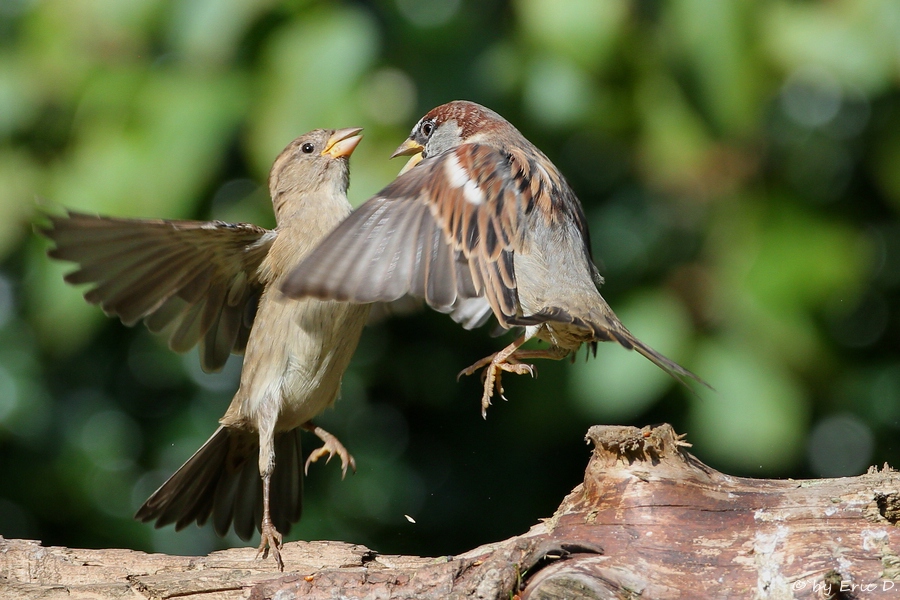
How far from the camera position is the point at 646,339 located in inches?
127

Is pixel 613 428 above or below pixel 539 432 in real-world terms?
above

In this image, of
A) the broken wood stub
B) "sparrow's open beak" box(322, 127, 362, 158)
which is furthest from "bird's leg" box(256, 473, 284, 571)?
"sparrow's open beak" box(322, 127, 362, 158)

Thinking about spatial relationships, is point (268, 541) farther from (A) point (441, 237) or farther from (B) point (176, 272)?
(A) point (441, 237)

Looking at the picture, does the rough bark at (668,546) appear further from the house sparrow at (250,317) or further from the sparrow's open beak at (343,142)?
the sparrow's open beak at (343,142)

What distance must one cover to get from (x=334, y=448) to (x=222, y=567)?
2.99 feet

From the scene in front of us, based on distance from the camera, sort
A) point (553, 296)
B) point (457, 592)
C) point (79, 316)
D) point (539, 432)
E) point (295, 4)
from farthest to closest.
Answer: point (539, 432) < point (79, 316) < point (295, 4) < point (553, 296) < point (457, 592)

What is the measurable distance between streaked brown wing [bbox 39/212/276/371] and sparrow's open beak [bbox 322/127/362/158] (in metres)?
0.35

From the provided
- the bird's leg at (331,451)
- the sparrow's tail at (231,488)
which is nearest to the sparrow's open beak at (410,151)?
the bird's leg at (331,451)

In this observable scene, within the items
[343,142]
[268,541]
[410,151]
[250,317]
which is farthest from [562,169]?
[268,541]

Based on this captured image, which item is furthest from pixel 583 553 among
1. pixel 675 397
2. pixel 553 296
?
pixel 675 397

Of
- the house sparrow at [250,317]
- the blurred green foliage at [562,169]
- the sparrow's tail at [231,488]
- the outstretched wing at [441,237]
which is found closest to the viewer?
the outstretched wing at [441,237]

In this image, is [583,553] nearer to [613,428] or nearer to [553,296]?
[613,428]

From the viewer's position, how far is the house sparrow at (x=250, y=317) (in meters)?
3.24

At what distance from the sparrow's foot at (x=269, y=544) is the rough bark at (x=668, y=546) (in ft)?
1.50
